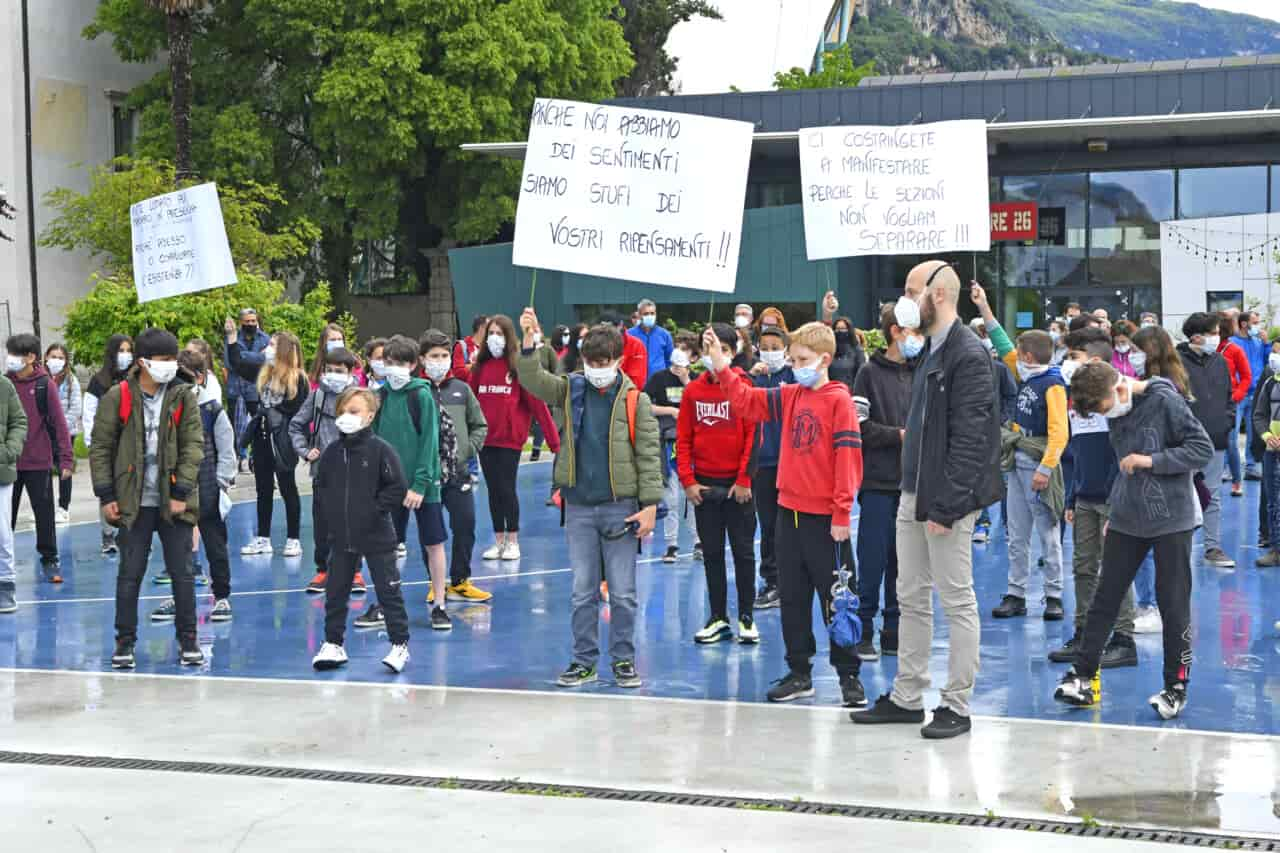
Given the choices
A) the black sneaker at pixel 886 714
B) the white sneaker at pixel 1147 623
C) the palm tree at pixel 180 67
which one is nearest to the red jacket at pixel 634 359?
the white sneaker at pixel 1147 623

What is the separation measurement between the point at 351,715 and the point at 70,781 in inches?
62.3

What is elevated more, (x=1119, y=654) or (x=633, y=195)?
(x=633, y=195)

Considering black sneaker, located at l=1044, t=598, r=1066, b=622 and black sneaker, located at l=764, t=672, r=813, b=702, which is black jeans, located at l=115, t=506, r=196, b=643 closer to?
black sneaker, located at l=764, t=672, r=813, b=702

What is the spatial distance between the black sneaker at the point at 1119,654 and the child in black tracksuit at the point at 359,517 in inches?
154

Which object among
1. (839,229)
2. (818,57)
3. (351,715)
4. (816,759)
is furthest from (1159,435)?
(818,57)

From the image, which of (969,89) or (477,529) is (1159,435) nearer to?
(477,529)

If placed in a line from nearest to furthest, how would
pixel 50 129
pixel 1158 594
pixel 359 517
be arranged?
pixel 1158 594 < pixel 359 517 < pixel 50 129

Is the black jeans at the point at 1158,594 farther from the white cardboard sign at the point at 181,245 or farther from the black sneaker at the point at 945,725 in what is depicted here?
the white cardboard sign at the point at 181,245

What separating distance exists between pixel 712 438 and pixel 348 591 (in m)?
2.29

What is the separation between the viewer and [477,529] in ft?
52.2

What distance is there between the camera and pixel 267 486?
14.0 meters

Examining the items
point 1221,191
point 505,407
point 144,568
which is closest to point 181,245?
point 505,407

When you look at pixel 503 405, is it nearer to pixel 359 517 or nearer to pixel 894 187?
pixel 359 517

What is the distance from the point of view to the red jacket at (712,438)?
384 inches
